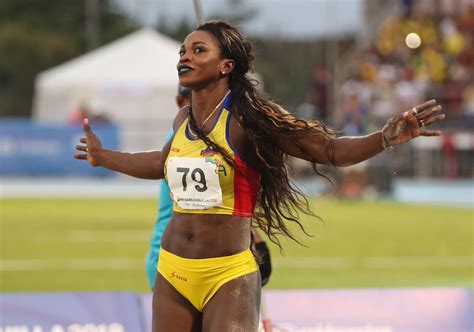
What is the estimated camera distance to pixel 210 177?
5.26 metres

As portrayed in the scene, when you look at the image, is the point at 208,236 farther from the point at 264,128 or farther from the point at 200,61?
the point at 200,61

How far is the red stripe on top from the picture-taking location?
17.5 feet

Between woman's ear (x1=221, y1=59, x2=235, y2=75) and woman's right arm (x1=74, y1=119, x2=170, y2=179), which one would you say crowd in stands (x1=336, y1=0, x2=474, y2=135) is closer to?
woman's right arm (x1=74, y1=119, x2=170, y2=179)

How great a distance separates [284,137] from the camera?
5348 mm

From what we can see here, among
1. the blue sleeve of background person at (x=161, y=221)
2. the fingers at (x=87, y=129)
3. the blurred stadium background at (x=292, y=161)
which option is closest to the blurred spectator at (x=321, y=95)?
the blurred stadium background at (x=292, y=161)

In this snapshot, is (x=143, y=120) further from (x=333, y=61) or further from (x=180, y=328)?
(x=180, y=328)

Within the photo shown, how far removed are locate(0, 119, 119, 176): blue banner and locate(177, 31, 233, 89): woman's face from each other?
26853mm

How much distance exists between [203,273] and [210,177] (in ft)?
1.49

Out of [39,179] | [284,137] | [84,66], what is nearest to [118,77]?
[84,66]

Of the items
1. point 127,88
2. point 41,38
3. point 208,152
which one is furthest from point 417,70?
point 208,152

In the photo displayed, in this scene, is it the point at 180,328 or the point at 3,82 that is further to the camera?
the point at 3,82

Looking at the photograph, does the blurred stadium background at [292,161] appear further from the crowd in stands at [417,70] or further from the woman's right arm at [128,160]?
the woman's right arm at [128,160]

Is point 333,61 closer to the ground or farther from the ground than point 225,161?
farther from the ground

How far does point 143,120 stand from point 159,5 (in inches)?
184
